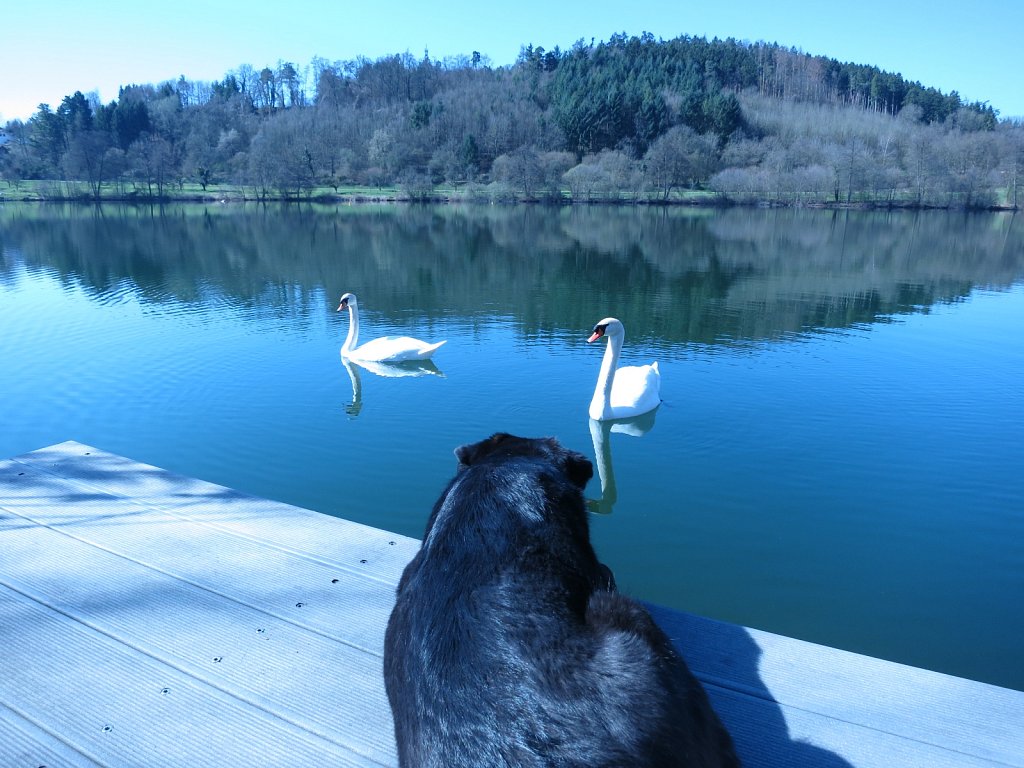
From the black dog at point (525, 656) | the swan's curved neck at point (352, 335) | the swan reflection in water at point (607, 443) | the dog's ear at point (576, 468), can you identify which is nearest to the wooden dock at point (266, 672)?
the black dog at point (525, 656)

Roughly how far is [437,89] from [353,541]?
136m

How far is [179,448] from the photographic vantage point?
29.7ft

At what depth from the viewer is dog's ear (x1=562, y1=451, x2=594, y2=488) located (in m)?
2.65

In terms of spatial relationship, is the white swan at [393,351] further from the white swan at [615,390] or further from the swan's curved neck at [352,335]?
the white swan at [615,390]

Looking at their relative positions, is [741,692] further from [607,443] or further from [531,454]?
[607,443]

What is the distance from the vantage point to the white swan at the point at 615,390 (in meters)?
9.66

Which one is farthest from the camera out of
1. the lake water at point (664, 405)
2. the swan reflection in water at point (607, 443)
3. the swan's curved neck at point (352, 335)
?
the swan's curved neck at point (352, 335)

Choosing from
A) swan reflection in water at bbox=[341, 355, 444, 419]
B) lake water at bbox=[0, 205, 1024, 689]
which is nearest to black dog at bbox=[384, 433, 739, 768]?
lake water at bbox=[0, 205, 1024, 689]

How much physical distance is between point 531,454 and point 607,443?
272 inches

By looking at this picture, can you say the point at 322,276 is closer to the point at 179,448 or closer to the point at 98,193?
the point at 179,448

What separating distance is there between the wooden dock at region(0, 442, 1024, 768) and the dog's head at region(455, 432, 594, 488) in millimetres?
859

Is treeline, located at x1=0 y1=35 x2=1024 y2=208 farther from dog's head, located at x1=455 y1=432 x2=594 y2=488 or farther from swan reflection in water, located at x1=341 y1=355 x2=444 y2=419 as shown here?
dog's head, located at x1=455 y1=432 x2=594 y2=488

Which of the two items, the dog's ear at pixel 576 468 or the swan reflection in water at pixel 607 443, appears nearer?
the dog's ear at pixel 576 468

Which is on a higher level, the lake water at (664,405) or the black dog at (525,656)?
the black dog at (525,656)
